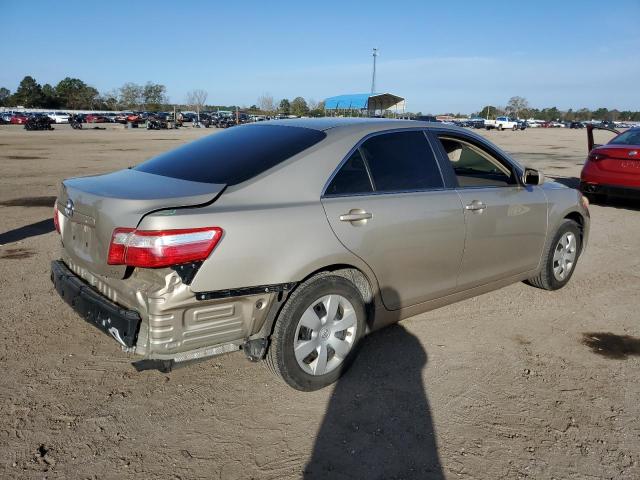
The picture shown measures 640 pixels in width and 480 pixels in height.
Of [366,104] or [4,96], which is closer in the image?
[366,104]

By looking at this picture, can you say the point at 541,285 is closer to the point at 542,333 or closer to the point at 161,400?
the point at 542,333

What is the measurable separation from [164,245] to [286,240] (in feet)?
2.23

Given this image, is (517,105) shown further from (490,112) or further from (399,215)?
(399,215)

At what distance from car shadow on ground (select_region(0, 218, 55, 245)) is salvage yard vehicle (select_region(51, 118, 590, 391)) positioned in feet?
12.9

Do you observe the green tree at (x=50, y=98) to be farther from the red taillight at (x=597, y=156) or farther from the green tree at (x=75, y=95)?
the red taillight at (x=597, y=156)

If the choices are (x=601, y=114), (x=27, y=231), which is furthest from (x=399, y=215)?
(x=601, y=114)

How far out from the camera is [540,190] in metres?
4.76

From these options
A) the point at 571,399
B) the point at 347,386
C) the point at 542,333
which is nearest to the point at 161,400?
the point at 347,386

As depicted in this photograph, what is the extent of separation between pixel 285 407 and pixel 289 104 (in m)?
100

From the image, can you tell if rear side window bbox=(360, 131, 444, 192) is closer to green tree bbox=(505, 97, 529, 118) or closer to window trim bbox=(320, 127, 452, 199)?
window trim bbox=(320, 127, 452, 199)

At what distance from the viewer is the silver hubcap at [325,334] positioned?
10.2 feet

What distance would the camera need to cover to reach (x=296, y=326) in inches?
120

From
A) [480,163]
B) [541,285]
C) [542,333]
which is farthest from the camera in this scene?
[541,285]

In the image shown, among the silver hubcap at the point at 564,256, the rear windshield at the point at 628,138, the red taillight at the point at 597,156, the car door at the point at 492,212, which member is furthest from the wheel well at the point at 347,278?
the rear windshield at the point at 628,138
